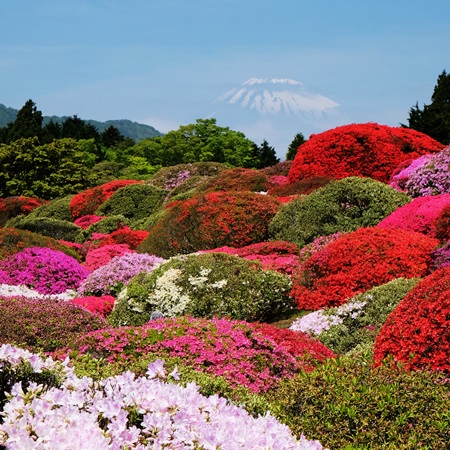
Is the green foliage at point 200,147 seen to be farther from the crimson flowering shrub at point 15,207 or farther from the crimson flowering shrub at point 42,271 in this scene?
the crimson flowering shrub at point 42,271

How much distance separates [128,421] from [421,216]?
1150 centimetres

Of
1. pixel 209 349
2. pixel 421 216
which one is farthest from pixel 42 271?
pixel 209 349

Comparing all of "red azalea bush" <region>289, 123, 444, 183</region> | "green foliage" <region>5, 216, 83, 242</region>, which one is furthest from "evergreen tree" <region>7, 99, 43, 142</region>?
"red azalea bush" <region>289, 123, 444, 183</region>

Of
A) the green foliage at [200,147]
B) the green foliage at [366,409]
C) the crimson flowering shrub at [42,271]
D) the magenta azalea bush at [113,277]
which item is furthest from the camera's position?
the green foliage at [200,147]

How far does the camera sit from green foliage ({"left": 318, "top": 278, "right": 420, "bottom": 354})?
382 inches

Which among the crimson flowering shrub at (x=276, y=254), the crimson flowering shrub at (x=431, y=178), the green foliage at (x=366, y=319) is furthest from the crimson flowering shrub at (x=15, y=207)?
the green foliage at (x=366, y=319)

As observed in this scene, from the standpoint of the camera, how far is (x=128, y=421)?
3.82 m

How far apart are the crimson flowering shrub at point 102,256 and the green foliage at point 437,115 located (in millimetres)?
31397

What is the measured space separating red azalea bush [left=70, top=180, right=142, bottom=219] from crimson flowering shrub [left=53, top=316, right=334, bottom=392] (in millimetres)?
29015

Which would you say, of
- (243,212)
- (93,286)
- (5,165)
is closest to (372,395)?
(93,286)

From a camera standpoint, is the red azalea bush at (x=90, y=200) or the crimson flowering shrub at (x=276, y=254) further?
the red azalea bush at (x=90, y=200)

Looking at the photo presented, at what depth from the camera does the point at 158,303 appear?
12.2 metres

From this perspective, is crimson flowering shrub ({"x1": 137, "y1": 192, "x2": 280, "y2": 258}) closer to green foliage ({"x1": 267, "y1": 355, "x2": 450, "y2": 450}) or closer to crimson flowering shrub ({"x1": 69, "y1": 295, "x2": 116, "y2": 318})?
crimson flowering shrub ({"x1": 69, "y1": 295, "x2": 116, "y2": 318})

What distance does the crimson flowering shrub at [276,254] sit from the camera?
544 inches
